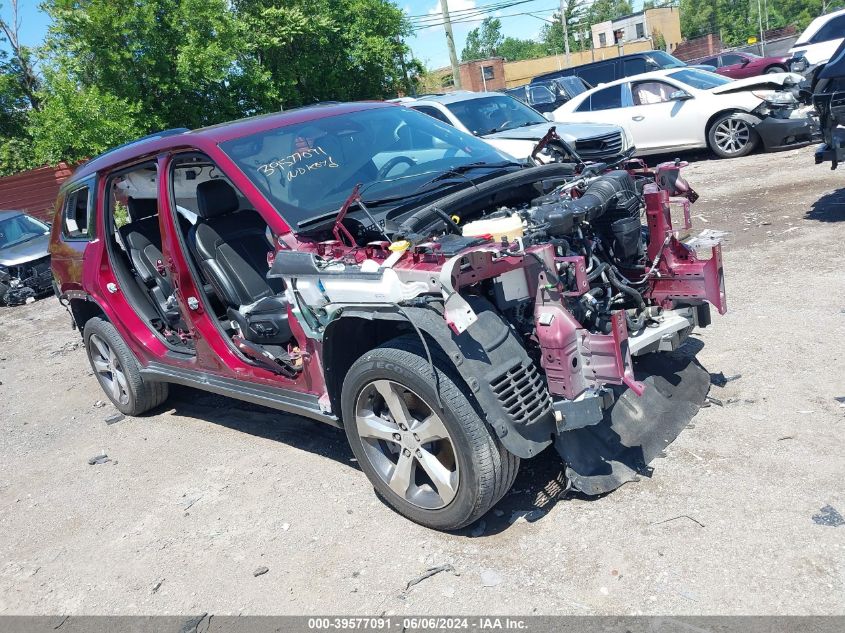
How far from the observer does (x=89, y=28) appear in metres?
15.9

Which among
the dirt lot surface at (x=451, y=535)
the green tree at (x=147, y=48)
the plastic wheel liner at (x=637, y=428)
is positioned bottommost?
the dirt lot surface at (x=451, y=535)

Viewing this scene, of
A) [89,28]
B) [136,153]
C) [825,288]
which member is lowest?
[825,288]

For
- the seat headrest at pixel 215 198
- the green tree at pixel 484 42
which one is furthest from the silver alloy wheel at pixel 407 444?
the green tree at pixel 484 42

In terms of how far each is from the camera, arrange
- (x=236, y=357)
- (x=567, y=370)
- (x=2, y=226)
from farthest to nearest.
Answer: (x=2, y=226) → (x=236, y=357) → (x=567, y=370)

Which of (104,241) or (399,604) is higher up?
(104,241)

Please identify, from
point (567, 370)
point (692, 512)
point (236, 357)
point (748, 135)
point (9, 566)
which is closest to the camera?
point (567, 370)

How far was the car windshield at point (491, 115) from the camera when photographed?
38.1 feet

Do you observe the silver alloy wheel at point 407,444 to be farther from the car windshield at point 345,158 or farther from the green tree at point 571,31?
the green tree at point 571,31

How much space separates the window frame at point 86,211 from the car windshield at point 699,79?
10632 mm

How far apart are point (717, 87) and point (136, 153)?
10.6 m

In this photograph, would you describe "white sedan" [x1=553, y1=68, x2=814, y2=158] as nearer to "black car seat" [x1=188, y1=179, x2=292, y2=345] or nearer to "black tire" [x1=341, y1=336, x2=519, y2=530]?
"black car seat" [x1=188, y1=179, x2=292, y2=345]

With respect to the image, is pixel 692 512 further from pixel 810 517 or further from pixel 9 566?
pixel 9 566

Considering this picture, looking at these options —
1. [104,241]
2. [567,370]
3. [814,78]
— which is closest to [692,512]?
[567,370]

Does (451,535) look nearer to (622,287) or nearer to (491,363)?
(491,363)
